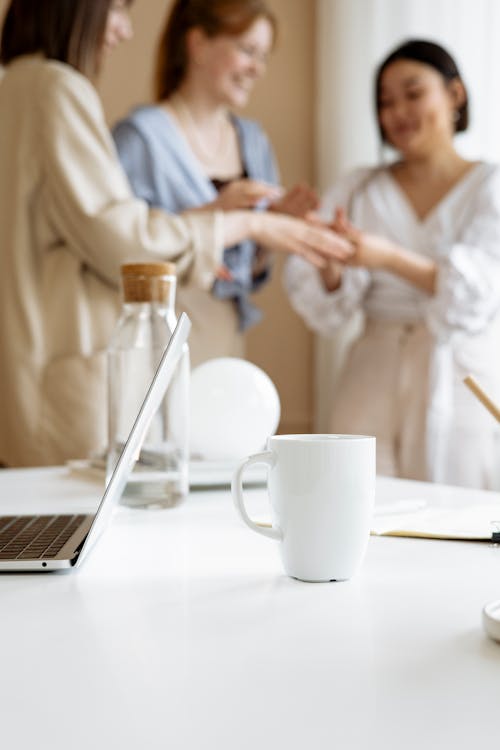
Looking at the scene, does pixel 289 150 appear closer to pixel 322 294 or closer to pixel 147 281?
pixel 322 294

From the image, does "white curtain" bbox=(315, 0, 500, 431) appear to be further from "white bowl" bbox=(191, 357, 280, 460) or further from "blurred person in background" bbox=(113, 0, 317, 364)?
"white bowl" bbox=(191, 357, 280, 460)

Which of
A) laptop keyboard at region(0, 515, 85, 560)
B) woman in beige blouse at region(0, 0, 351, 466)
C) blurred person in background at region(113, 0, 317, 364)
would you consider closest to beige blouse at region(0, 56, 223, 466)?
woman in beige blouse at region(0, 0, 351, 466)

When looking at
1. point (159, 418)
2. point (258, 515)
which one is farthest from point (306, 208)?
point (258, 515)

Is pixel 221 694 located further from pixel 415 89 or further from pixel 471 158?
pixel 471 158

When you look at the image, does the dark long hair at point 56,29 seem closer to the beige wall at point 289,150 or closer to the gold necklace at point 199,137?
the gold necklace at point 199,137

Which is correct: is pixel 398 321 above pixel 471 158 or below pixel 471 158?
below

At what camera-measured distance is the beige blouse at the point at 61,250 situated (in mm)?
1568

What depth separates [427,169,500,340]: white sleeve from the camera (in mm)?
2035

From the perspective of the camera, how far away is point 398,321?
2193mm

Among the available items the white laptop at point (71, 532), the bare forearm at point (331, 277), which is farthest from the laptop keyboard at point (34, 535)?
the bare forearm at point (331, 277)

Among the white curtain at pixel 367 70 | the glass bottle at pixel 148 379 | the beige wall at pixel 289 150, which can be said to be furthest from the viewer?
the beige wall at pixel 289 150

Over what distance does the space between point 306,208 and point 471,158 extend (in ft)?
1.84

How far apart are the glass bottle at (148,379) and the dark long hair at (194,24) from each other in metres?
1.50

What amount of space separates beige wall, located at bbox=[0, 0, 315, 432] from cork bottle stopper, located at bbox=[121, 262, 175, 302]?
2133mm
